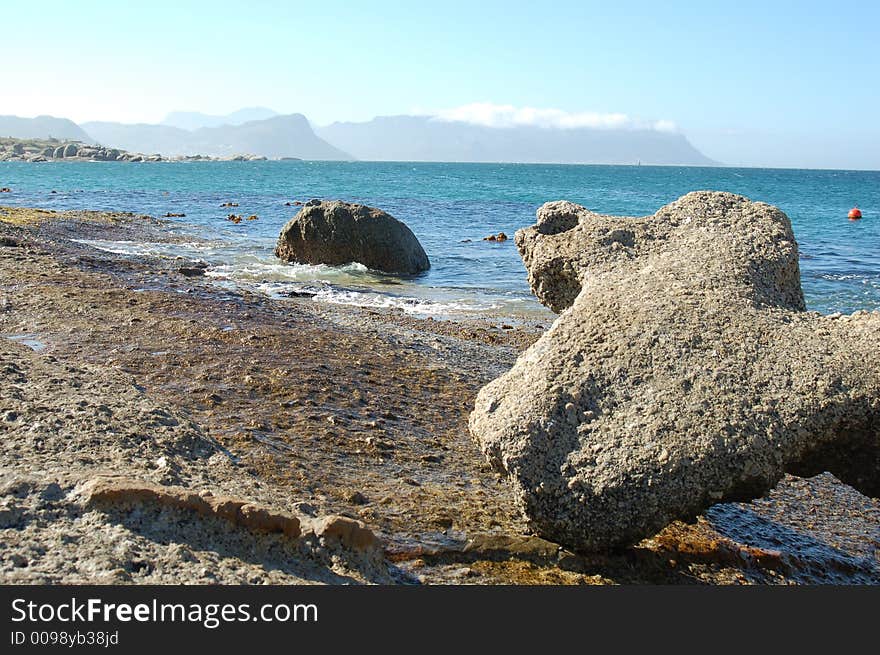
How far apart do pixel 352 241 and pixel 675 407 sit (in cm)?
1671

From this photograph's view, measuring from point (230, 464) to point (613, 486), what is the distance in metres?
2.89

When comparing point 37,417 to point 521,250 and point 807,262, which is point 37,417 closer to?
point 521,250

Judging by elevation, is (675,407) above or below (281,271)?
above

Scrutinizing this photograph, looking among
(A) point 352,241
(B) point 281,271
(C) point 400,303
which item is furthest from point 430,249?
(C) point 400,303

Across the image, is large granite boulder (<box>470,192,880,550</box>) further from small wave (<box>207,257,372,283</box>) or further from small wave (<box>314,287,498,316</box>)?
small wave (<box>207,257,372,283</box>)

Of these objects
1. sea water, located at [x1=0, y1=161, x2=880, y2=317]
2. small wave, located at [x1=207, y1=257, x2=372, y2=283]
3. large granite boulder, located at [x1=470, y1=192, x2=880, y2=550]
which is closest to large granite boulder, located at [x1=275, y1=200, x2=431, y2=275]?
small wave, located at [x1=207, y1=257, x2=372, y2=283]

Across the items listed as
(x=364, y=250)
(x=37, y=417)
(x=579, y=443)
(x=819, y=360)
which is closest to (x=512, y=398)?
(x=579, y=443)

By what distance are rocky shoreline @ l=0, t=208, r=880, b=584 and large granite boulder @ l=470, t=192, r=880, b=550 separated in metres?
0.58

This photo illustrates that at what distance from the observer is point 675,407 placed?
199 inches

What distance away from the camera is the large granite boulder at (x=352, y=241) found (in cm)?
2105

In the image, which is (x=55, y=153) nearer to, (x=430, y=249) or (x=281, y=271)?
(x=430, y=249)

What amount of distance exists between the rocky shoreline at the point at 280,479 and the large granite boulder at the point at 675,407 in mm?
578

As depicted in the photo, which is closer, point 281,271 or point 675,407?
point 675,407

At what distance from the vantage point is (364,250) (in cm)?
2105
